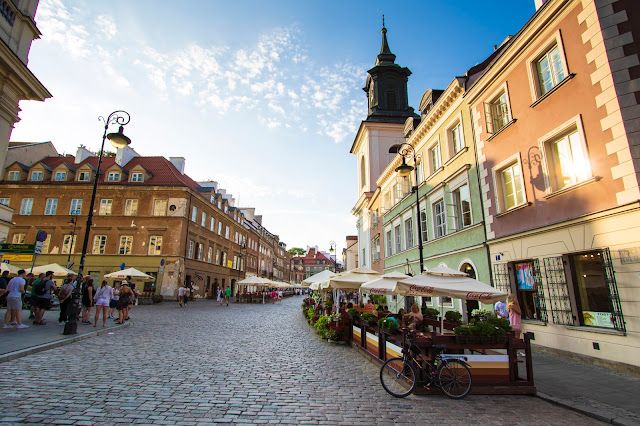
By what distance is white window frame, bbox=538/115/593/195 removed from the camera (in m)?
9.34

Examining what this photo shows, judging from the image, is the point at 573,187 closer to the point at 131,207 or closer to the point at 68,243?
the point at 131,207

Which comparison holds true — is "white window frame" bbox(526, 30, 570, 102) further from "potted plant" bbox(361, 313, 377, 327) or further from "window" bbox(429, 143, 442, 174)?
"potted plant" bbox(361, 313, 377, 327)

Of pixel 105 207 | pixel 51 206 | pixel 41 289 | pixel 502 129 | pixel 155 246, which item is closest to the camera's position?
pixel 502 129

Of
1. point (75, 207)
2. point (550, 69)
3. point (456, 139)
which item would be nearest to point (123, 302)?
point (456, 139)

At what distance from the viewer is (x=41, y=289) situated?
1326 centimetres

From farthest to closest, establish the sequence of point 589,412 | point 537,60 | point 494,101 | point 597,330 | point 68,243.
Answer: point 68,243 < point 494,101 < point 537,60 < point 597,330 < point 589,412

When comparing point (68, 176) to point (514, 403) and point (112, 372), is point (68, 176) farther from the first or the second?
point (514, 403)

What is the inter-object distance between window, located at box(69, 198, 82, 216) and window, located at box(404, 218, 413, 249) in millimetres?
32900

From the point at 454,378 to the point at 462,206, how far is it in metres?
11.6

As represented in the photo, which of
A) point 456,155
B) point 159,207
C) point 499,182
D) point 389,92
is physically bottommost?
point 499,182

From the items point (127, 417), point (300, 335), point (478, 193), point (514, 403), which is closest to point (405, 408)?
point (514, 403)

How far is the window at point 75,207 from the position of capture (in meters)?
35.4

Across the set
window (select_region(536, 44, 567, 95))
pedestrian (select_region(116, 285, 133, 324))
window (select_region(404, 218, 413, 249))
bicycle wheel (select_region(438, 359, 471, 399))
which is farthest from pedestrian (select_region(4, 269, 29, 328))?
window (select_region(404, 218, 413, 249))

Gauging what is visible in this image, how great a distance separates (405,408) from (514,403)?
6.66ft
